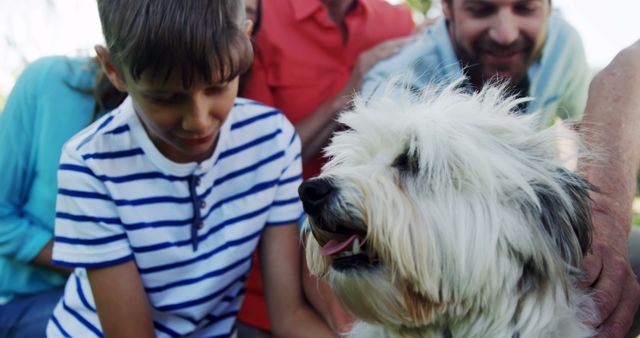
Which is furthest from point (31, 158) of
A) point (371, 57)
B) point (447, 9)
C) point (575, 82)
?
point (575, 82)

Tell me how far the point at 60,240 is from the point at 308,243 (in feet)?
2.53

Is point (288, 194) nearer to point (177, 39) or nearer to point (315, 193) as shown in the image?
point (177, 39)

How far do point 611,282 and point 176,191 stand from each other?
1265 mm

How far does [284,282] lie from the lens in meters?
2.46

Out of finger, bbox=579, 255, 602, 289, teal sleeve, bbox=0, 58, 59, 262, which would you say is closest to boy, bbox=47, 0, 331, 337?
teal sleeve, bbox=0, 58, 59, 262

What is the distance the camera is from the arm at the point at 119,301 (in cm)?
215

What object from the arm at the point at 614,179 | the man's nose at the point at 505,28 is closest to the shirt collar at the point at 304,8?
the man's nose at the point at 505,28

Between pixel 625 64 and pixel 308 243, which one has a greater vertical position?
pixel 625 64

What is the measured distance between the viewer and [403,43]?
289 cm

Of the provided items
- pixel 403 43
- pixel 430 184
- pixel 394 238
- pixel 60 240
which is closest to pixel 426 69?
pixel 403 43

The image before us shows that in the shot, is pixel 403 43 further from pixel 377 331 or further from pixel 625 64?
pixel 377 331

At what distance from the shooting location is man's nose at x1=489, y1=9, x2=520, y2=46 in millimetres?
2492

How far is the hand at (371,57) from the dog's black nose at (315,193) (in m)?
1.14

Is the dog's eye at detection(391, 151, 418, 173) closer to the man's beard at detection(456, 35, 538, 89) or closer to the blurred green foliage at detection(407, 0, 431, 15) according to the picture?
the man's beard at detection(456, 35, 538, 89)
